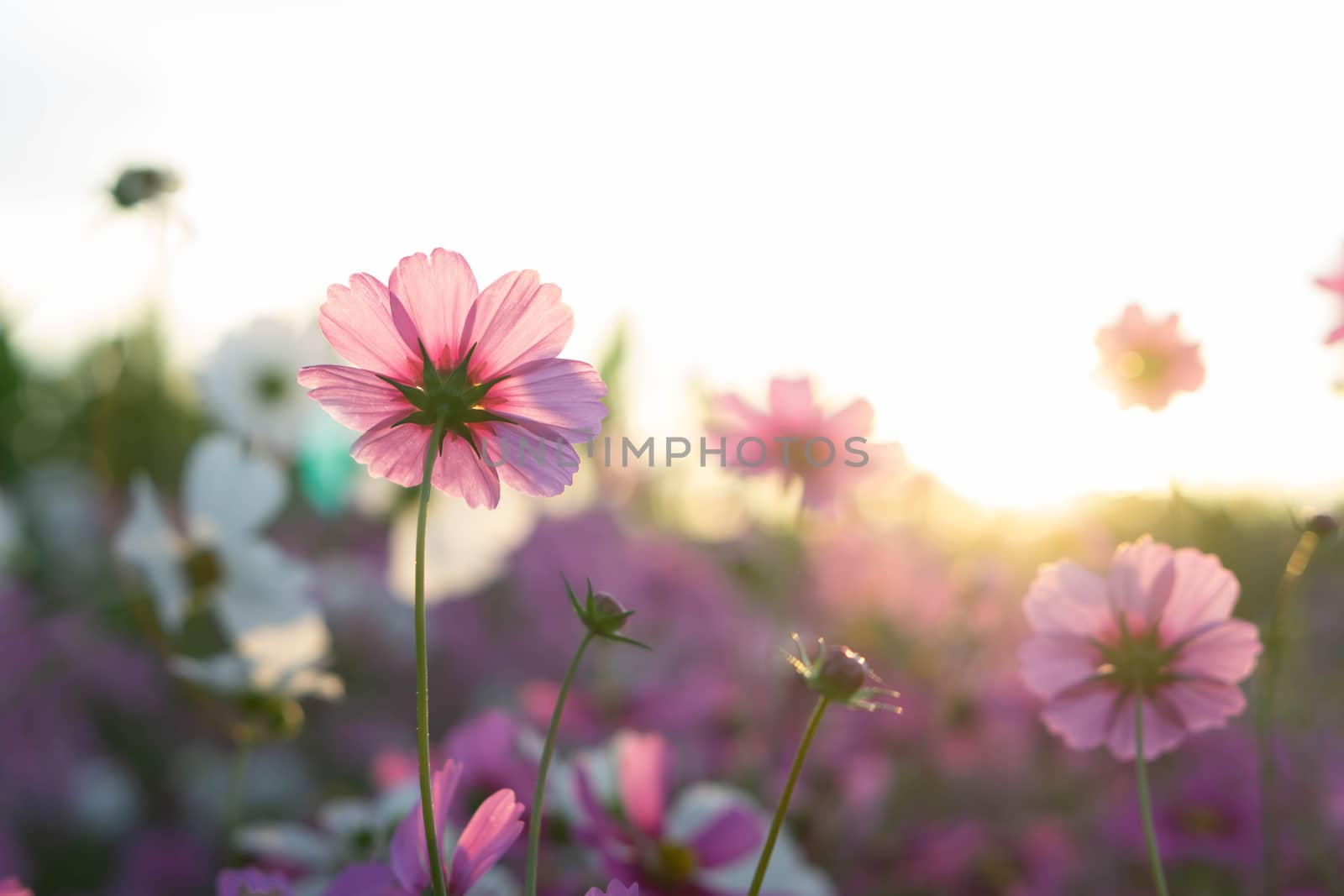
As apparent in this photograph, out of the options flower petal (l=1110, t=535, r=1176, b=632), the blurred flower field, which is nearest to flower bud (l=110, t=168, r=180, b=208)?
the blurred flower field

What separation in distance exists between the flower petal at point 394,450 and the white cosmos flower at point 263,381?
63 centimetres

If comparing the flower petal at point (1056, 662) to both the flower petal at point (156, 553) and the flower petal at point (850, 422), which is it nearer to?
the flower petal at point (850, 422)

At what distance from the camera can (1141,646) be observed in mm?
418

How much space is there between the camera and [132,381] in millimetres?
1521

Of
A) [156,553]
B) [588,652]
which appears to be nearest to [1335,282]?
[156,553]

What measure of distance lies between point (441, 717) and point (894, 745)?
1.67 ft

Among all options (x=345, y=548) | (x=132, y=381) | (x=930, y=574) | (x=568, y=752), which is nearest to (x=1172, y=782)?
(x=930, y=574)

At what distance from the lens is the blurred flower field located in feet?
1.32

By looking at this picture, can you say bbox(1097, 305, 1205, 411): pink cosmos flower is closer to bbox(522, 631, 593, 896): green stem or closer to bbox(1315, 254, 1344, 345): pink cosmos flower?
bbox(1315, 254, 1344, 345): pink cosmos flower

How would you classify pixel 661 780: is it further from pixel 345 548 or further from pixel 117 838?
pixel 345 548

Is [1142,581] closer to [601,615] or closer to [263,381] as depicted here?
[601,615]

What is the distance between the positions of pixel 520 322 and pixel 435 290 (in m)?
0.03

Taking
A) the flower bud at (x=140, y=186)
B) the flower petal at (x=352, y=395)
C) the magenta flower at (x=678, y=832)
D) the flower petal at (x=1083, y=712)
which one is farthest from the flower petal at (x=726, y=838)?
the flower bud at (x=140, y=186)

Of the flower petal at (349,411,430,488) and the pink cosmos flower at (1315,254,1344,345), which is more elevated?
the pink cosmos flower at (1315,254,1344,345)
